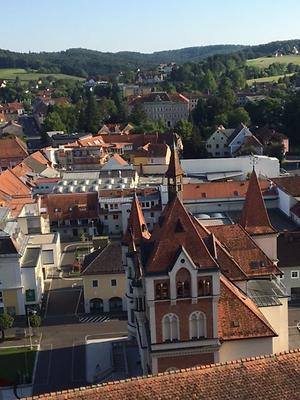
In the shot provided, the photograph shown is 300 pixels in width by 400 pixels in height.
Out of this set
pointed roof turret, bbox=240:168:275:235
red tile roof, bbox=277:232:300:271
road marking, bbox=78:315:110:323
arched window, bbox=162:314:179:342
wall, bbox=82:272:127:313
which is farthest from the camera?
wall, bbox=82:272:127:313

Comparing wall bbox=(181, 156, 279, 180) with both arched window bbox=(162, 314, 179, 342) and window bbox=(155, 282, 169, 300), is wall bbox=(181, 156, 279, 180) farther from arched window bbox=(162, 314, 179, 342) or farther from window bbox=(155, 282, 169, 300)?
window bbox=(155, 282, 169, 300)

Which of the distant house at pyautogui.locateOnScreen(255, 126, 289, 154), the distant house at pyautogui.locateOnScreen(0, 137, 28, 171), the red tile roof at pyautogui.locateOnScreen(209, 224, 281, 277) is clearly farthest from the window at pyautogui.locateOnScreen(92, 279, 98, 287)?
the distant house at pyautogui.locateOnScreen(255, 126, 289, 154)

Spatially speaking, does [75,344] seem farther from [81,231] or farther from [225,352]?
[81,231]

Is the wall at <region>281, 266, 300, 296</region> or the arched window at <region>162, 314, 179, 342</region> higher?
the arched window at <region>162, 314, 179, 342</region>

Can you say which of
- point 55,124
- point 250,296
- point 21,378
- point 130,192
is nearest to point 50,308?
point 21,378

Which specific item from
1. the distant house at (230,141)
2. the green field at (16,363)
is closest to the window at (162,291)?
the green field at (16,363)

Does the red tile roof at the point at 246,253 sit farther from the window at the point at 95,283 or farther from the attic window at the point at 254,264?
the window at the point at 95,283

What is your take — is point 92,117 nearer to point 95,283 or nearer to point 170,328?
point 95,283
